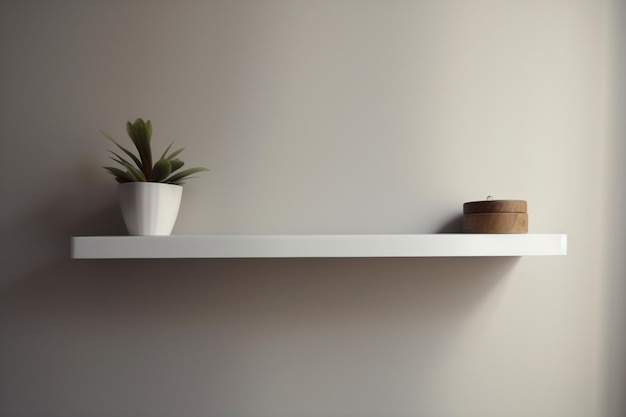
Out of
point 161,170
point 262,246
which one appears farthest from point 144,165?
point 262,246

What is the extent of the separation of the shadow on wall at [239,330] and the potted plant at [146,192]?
5.1 inches

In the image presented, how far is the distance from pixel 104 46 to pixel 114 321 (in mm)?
537

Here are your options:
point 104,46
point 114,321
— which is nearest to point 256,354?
point 114,321

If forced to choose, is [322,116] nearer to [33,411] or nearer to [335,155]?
[335,155]

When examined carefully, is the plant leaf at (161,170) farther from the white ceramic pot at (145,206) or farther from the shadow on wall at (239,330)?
the shadow on wall at (239,330)

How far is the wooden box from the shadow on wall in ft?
0.40

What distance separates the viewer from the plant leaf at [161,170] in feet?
2.08

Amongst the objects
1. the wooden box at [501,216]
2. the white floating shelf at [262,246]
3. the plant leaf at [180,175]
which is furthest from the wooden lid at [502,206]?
the plant leaf at [180,175]

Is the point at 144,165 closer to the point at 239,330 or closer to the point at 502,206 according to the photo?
the point at 239,330

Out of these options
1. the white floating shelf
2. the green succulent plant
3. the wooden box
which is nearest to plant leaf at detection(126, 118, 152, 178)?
the green succulent plant

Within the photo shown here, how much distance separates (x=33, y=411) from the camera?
0.73 meters

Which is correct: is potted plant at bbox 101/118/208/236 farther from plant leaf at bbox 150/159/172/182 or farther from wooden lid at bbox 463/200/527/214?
wooden lid at bbox 463/200/527/214

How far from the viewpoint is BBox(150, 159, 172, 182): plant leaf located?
0.64 metres

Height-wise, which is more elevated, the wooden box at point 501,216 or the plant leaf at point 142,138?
the plant leaf at point 142,138
